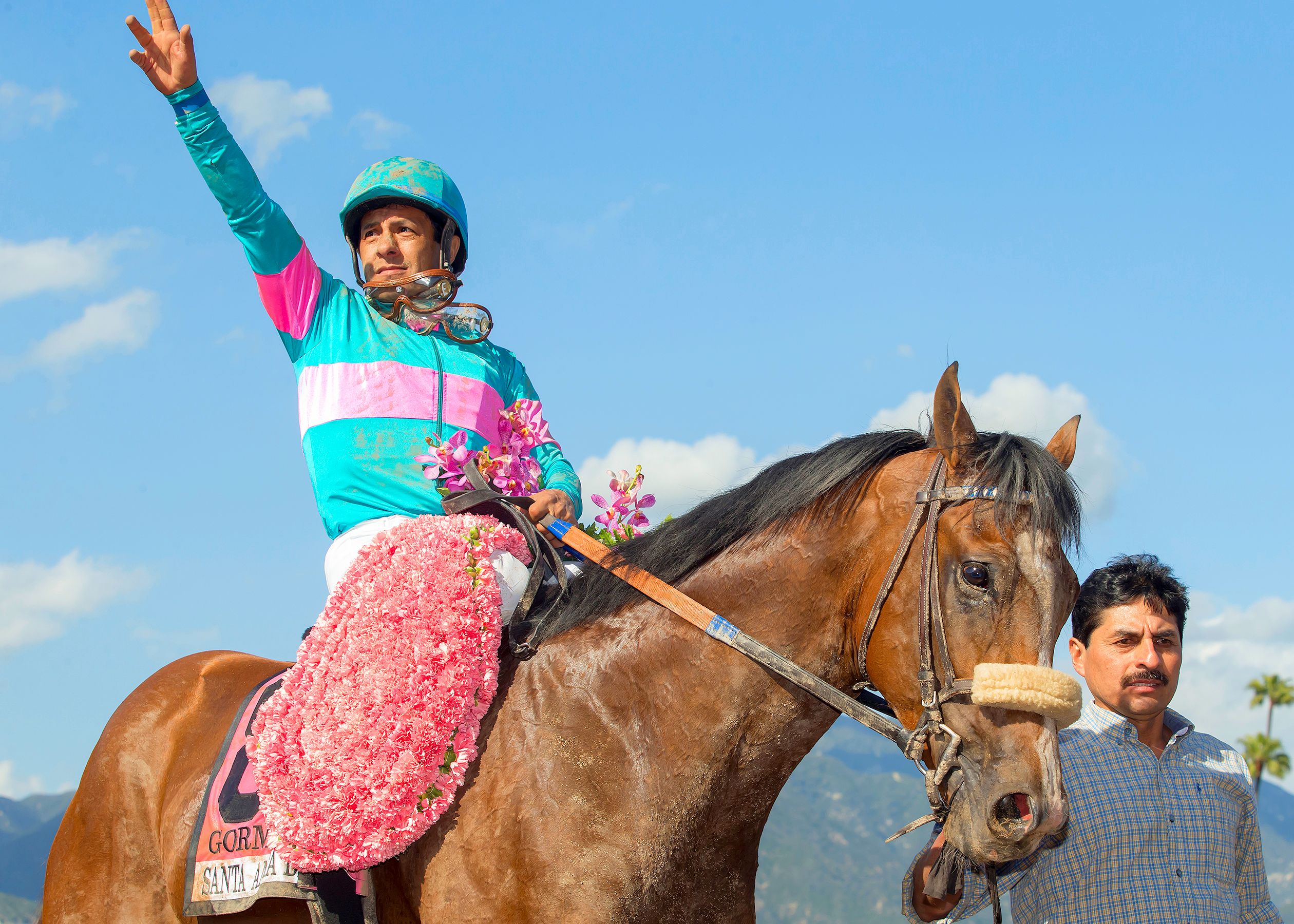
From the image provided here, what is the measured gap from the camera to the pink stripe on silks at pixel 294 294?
4.32 metres

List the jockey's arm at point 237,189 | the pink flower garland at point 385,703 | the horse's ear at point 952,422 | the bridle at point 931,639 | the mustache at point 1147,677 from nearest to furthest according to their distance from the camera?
the bridle at point 931,639 < the horse's ear at point 952,422 < the pink flower garland at point 385,703 < the jockey's arm at point 237,189 < the mustache at point 1147,677

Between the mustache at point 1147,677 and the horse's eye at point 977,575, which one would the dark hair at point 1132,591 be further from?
the horse's eye at point 977,575

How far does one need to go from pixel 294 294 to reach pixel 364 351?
36 cm

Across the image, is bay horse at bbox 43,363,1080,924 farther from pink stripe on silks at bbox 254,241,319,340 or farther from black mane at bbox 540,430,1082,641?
pink stripe on silks at bbox 254,241,319,340

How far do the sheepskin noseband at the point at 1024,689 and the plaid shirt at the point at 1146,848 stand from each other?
1.25m

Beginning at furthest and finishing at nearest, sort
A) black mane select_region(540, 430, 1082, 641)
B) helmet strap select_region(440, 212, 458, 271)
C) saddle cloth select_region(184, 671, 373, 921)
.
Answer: helmet strap select_region(440, 212, 458, 271), saddle cloth select_region(184, 671, 373, 921), black mane select_region(540, 430, 1082, 641)

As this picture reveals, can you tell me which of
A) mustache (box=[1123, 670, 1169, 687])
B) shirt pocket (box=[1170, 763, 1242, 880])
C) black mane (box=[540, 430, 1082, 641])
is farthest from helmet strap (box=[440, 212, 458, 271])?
shirt pocket (box=[1170, 763, 1242, 880])

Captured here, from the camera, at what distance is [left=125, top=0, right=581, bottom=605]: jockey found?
13.2 feet

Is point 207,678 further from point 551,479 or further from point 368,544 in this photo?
point 551,479

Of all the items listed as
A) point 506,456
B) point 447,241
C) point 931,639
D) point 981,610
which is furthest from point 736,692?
point 447,241

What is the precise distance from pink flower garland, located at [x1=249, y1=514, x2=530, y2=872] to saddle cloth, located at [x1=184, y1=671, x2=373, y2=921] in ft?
0.46

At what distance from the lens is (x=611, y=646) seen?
148 inches

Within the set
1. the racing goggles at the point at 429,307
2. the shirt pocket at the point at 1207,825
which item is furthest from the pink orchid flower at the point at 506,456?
the shirt pocket at the point at 1207,825

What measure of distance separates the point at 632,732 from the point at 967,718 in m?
1.05
